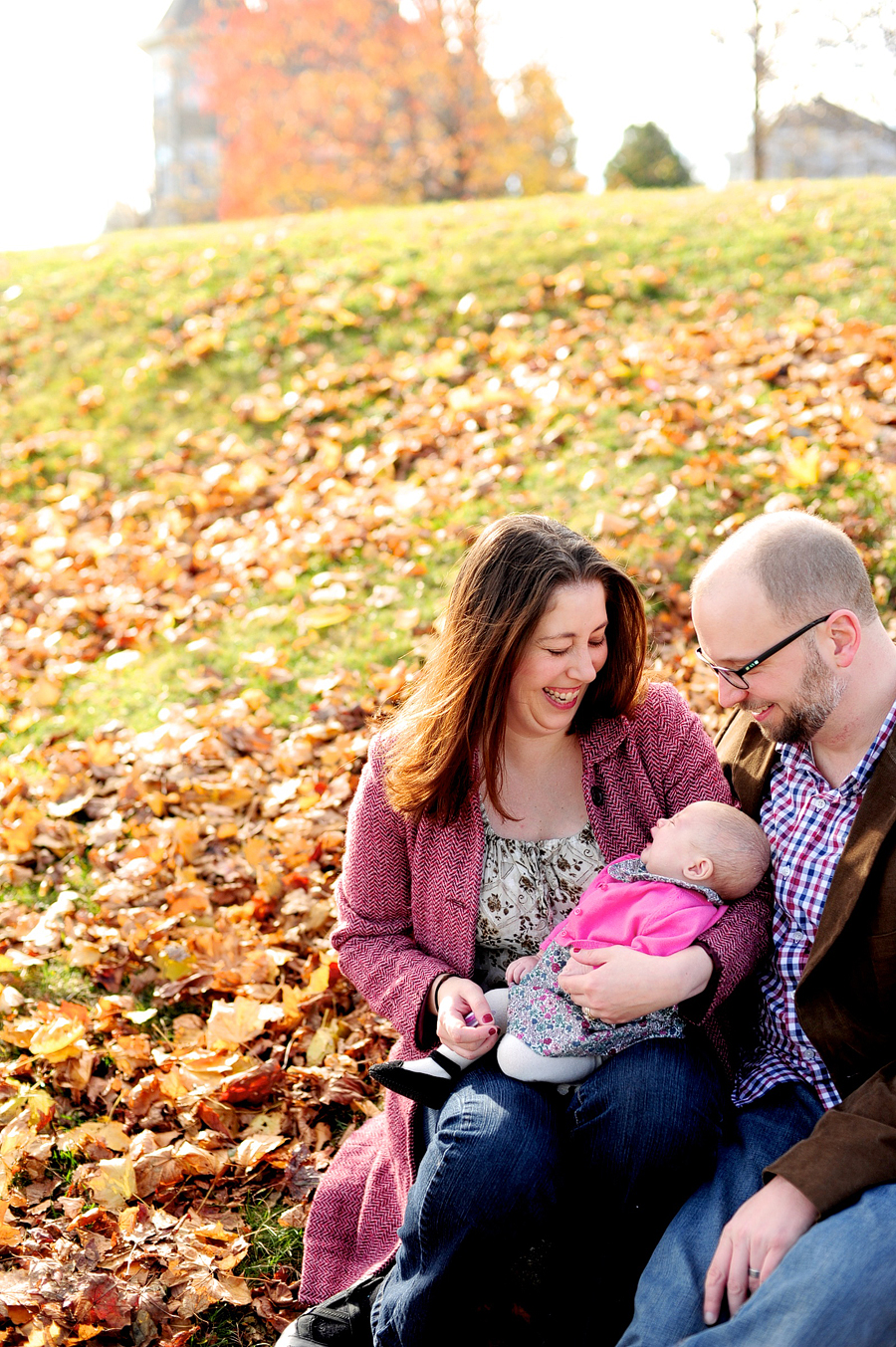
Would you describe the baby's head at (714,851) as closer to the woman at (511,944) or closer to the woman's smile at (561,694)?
the woman at (511,944)

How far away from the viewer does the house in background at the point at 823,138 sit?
18922mm

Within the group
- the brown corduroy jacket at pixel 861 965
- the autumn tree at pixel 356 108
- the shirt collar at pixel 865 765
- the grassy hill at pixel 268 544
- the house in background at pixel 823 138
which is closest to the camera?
the brown corduroy jacket at pixel 861 965

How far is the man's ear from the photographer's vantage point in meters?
2.15

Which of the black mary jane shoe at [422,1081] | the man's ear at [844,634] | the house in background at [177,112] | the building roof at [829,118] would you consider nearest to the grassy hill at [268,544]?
the black mary jane shoe at [422,1081]

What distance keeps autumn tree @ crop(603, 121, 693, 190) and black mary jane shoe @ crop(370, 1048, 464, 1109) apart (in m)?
18.3

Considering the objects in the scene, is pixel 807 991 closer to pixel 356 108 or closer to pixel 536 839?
pixel 536 839

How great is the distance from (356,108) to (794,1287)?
24.2 metres

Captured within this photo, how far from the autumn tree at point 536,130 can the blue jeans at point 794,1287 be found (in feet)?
72.5

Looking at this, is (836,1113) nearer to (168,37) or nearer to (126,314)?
(126,314)

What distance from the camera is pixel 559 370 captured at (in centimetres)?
671

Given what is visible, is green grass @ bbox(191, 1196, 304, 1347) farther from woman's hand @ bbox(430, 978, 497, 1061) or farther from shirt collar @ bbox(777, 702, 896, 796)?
shirt collar @ bbox(777, 702, 896, 796)

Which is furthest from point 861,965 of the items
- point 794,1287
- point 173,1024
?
point 173,1024

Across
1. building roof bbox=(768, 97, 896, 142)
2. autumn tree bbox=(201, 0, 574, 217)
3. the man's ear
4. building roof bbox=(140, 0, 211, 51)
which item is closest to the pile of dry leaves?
the man's ear

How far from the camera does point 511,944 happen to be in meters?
2.51
